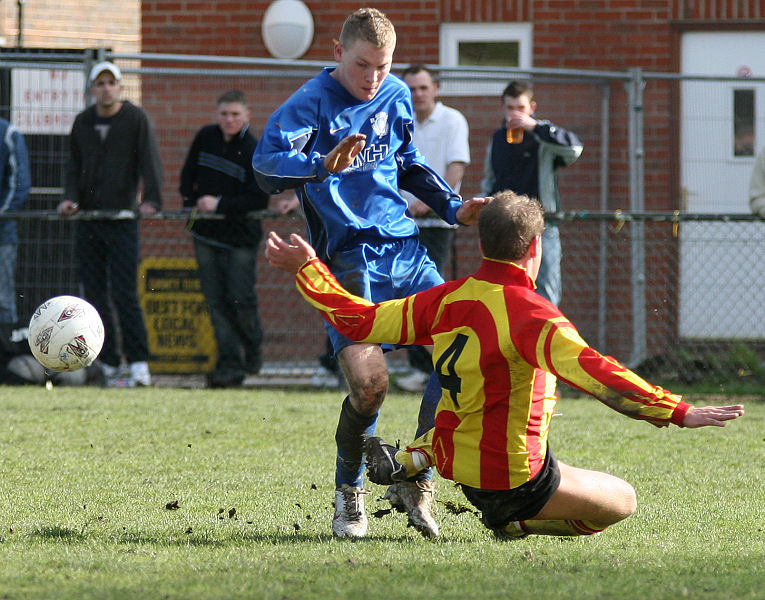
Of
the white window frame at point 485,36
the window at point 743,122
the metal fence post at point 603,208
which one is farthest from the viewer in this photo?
the white window frame at point 485,36

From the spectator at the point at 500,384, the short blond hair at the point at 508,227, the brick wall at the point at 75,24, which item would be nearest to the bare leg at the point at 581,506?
the spectator at the point at 500,384

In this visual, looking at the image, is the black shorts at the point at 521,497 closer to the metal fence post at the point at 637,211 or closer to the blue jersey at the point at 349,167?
the blue jersey at the point at 349,167

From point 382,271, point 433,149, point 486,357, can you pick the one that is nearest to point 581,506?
point 486,357

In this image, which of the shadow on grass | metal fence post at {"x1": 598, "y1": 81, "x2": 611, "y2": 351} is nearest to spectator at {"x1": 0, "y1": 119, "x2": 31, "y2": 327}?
metal fence post at {"x1": 598, "y1": 81, "x2": 611, "y2": 351}

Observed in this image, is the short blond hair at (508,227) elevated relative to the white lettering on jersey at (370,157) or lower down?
lower down

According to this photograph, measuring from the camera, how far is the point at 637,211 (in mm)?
10695

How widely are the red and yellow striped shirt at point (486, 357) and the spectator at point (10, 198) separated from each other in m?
6.28

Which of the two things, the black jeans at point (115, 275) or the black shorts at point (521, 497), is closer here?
the black shorts at point (521, 497)

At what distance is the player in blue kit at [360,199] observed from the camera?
4.77 metres

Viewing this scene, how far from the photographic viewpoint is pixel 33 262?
1036 centimetres

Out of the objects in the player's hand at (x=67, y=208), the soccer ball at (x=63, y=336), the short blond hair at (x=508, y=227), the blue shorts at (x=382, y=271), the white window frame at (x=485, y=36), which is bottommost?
the soccer ball at (x=63, y=336)

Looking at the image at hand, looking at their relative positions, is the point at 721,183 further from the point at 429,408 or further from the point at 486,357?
the point at 486,357

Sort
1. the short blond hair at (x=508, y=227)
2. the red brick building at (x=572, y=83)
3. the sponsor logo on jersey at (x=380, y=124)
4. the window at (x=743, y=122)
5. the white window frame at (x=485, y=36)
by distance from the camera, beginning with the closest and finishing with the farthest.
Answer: the short blond hair at (x=508, y=227) → the sponsor logo on jersey at (x=380, y=124) → the red brick building at (x=572, y=83) → the window at (x=743, y=122) → the white window frame at (x=485, y=36)

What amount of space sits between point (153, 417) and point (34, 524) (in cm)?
316
